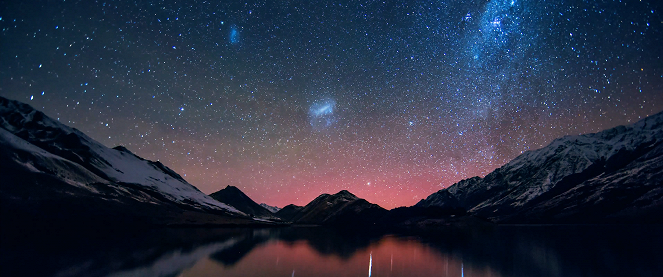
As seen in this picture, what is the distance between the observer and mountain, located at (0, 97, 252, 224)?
9769 cm

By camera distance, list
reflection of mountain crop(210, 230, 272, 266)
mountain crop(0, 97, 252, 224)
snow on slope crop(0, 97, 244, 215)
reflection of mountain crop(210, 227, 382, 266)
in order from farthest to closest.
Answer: snow on slope crop(0, 97, 244, 215) < mountain crop(0, 97, 252, 224) < reflection of mountain crop(210, 227, 382, 266) < reflection of mountain crop(210, 230, 272, 266)

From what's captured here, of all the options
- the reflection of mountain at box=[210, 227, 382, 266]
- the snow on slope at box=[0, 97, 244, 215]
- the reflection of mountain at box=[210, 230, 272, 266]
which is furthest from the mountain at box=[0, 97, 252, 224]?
the reflection of mountain at box=[210, 230, 272, 266]

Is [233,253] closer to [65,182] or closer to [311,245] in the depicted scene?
[311,245]

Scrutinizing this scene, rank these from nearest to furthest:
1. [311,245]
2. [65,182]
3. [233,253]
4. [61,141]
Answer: [233,253]
[311,245]
[65,182]
[61,141]

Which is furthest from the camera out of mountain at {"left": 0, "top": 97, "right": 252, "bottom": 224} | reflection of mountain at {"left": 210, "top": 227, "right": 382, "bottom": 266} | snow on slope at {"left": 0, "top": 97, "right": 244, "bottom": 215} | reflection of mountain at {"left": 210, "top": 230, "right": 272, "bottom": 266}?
snow on slope at {"left": 0, "top": 97, "right": 244, "bottom": 215}

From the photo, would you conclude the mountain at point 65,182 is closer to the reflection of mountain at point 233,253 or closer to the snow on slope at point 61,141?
the snow on slope at point 61,141

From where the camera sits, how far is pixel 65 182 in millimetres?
116375

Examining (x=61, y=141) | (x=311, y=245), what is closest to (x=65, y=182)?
(x=61, y=141)

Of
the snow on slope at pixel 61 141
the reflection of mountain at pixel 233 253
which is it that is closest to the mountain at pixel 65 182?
the snow on slope at pixel 61 141

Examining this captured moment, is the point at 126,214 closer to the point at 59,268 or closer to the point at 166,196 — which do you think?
the point at 166,196

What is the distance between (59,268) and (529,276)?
32.7m

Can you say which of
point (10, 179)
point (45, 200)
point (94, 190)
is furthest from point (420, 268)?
point (94, 190)

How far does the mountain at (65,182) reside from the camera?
97.7 m

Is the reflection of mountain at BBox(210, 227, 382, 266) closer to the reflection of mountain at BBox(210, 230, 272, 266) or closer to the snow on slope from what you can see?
the reflection of mountain at BBox(210, 230, 272, 266)
